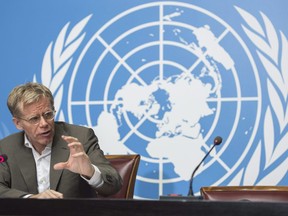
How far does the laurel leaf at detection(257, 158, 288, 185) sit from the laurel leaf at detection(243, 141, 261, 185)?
0.20 ft

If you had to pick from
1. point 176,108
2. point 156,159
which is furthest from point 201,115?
point 156,159

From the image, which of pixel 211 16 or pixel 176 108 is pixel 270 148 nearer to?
pixel 176 108

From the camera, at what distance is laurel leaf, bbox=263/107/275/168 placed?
3104mm

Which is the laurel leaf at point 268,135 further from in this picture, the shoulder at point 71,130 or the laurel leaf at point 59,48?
the laurel leaf at point 59,48

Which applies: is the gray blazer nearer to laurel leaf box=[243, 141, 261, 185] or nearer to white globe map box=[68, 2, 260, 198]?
white globe map box=[68, 2, 260, 198]

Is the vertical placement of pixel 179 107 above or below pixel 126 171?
above

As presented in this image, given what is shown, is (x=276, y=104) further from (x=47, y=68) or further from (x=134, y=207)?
(x=134, y=207)

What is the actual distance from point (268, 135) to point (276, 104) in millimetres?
203

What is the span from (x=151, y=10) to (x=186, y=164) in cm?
105

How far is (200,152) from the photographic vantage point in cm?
319

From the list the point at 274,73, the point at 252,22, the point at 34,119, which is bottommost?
the point at 34,119

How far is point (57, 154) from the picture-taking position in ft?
8.30

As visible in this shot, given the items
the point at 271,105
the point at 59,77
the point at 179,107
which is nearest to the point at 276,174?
the point at 271,105

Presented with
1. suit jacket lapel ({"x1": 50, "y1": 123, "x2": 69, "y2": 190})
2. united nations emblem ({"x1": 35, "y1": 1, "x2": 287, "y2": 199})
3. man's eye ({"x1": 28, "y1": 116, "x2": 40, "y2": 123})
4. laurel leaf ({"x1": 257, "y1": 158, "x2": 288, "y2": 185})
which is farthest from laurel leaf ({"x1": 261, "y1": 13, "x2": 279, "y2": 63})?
man's eye ({"x1": 28, "y1": 116, "x2": 40, "y2": 123})
